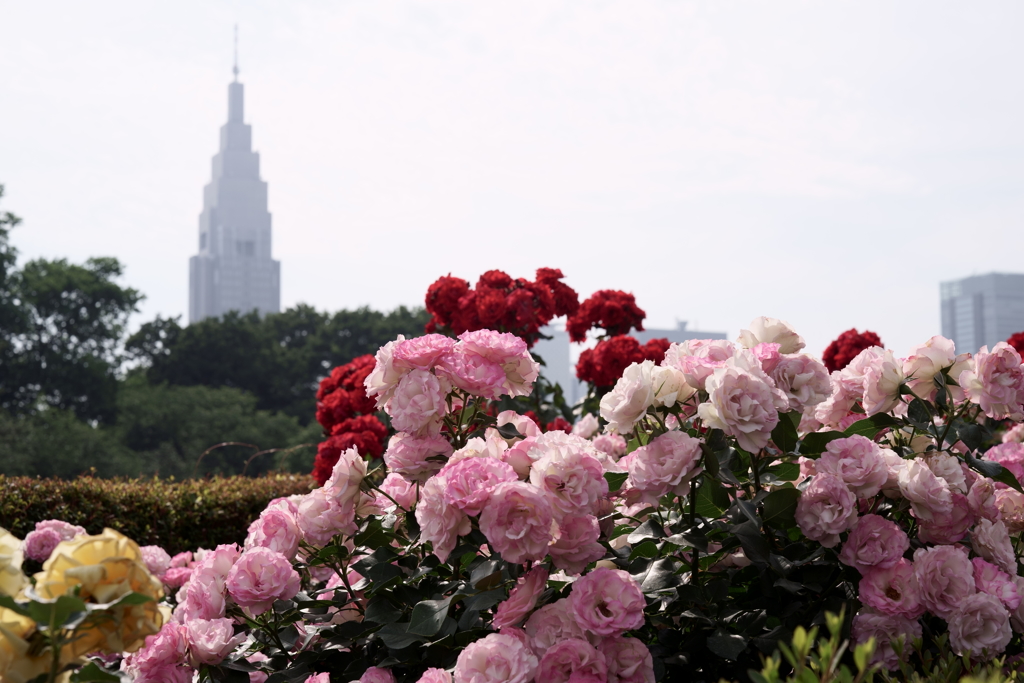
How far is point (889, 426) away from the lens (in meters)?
2.17

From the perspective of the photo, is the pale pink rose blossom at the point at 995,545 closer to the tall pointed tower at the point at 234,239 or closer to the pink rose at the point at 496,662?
the pink rose at the point at 496,662

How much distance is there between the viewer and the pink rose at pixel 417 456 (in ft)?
6.62

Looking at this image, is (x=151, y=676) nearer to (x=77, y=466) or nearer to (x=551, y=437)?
(x=551, y=437)

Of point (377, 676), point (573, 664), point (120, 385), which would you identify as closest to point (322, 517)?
point (377, 676)

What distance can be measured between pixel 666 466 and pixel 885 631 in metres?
0.64

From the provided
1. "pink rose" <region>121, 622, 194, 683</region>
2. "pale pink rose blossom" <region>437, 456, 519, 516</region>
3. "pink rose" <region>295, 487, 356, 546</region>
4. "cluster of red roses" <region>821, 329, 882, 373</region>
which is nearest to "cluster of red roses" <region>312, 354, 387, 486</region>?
"pink rose" <region>295, 487, 356, 546</region>

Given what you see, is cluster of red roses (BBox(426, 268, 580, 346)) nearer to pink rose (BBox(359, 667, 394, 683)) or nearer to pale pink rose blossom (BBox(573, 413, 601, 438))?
pale pink rose blossom (BBox(573, 413, 601, 438))

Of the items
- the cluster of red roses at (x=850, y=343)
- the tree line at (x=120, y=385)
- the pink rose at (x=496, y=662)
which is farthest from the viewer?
the tree line at (x=120, y=385)

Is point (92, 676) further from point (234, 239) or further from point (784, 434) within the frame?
point (234, 239)

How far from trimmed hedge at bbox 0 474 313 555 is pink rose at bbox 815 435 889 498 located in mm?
4023

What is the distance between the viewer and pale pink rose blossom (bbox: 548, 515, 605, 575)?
5.61ft

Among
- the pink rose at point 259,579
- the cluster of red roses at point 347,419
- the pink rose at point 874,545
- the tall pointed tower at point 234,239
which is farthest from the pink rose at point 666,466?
the tall pointed tower at point 234,239

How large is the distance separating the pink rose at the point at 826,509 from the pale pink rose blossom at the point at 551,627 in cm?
56

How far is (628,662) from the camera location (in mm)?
1674
